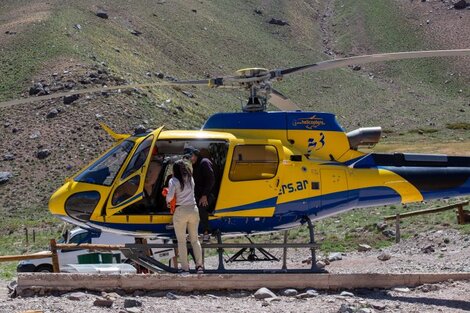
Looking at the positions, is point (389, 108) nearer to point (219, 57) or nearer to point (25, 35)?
point (219, 57)

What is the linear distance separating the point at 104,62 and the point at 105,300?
44862 mm

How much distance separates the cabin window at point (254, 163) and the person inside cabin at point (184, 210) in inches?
47.1

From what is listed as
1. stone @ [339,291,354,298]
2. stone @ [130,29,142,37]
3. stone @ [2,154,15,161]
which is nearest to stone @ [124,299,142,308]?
stone @ [339,291,354,298]

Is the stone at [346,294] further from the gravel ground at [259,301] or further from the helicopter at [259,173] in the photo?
the helicopter at [259,173]

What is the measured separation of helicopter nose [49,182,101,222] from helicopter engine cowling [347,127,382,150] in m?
4.87

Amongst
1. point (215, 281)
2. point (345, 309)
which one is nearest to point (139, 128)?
point (215, 281)

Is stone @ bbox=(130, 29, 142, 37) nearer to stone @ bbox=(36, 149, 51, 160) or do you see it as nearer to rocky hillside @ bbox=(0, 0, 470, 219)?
rocky hillside @ bbox=(0, 0, 470, 219)

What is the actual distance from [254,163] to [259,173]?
20 cm

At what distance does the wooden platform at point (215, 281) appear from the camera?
12.6 meters

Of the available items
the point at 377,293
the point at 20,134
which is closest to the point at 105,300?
the point at 377,293

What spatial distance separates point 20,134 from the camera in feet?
150

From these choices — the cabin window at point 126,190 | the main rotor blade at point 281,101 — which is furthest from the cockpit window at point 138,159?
the main rotor blade at point 281,101

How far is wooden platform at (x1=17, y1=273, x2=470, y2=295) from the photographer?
12.6m

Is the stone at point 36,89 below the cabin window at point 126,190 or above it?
above
